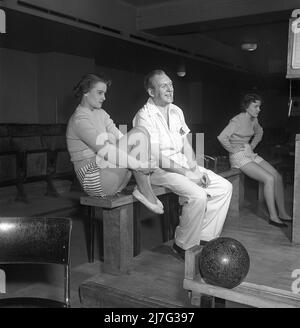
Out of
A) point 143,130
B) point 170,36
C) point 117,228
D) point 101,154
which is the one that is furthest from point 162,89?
point 170,36

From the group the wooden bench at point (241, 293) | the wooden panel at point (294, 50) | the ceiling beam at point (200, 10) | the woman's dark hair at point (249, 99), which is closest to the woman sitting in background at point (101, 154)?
the wooden bench at point (241, 293)

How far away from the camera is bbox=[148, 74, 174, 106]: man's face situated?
3.04 m

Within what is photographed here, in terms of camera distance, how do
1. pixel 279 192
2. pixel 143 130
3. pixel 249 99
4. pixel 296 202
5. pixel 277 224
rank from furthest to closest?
pixel 249 99 → pixel 279 192 → pixel 277 224 → pixel 296 202 → pixel 143 130

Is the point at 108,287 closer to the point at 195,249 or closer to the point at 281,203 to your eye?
the point at 195,249

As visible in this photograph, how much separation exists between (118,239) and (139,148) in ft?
1.98

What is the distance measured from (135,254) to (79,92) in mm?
1262

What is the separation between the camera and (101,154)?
279 centimetres

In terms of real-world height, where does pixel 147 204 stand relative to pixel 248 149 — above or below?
below

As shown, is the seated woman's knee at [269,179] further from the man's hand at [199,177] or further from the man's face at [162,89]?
the man's face at [162,89]

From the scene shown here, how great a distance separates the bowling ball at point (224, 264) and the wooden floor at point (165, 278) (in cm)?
45

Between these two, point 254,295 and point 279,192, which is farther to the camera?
point 279,192

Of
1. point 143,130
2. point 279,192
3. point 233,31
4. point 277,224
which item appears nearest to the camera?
point 143,130

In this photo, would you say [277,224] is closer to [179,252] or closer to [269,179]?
[269,179]
